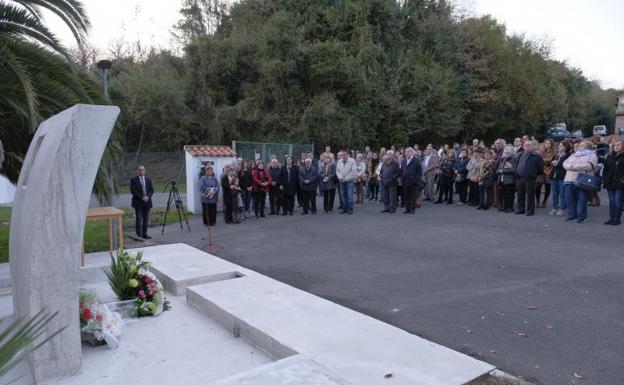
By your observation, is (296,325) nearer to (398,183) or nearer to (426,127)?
(398,183)

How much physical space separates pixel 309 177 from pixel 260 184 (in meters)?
1.54

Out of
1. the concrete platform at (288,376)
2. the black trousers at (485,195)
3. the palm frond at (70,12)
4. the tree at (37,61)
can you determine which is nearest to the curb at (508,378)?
the concrete platform at (288,376)

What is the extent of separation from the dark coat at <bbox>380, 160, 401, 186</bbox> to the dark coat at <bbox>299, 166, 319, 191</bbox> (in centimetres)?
203

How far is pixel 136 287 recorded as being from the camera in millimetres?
5883

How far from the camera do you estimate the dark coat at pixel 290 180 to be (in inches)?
573

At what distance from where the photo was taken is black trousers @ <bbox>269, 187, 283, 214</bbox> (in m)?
14.7

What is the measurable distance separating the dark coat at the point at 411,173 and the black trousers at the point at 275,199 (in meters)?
3.74

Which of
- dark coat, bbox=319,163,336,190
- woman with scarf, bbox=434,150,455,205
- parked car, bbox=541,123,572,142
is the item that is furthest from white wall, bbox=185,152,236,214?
parked car, bbox=541,123,572,142

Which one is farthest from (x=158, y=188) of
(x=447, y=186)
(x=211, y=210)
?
(x=447, y=186)

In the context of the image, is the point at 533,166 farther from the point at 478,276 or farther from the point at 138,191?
the point at 138,191

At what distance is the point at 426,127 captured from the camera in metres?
29.8

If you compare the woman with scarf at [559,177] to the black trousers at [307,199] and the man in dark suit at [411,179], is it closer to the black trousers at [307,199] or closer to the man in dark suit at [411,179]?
the man in dark suit at [411,179]

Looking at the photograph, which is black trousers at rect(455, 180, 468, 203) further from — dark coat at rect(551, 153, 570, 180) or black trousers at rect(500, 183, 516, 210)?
dark coat at rect(551, 153, 570, 180)

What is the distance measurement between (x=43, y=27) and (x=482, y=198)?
11.4 metres
